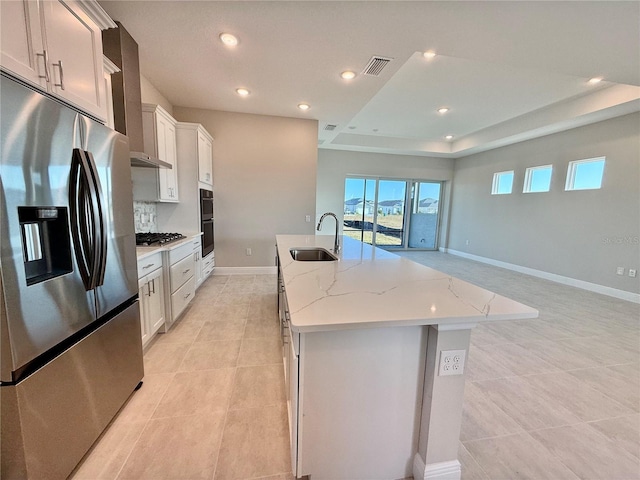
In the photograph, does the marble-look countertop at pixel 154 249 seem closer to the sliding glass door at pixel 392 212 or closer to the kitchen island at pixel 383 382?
the kitchen island at pixel 383 382

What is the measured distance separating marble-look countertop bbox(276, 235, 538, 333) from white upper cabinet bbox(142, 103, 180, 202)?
7.49 ft

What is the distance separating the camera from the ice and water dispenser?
99 cm

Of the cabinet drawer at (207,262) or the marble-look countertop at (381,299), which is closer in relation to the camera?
the marble-look countertop at (381,299)

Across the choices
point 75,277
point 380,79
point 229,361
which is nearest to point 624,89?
point 380,79

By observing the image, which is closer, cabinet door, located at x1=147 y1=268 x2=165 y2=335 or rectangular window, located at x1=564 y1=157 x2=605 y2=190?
cabinet door, located at x1=147 y1=268 x2=165 y2=335

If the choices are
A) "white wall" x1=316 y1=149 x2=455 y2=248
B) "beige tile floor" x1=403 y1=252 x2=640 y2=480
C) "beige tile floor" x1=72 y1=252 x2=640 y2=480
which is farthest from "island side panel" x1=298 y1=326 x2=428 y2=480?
"white wall" x1=316 y1=149 x2=455 y2=248

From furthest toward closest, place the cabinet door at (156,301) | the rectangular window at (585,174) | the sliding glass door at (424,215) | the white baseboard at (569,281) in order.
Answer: the sliding glass door at (424,215), the rectangular window at (585,174), the white baseboard at (569,281), the cabinet door at (156,301)

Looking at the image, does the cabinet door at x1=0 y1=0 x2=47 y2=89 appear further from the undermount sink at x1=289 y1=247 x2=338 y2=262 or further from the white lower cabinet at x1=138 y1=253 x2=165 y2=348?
the undermount sink at x1=289 y1=247 x2=338 y2=262

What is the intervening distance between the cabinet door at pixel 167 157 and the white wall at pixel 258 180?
909mm

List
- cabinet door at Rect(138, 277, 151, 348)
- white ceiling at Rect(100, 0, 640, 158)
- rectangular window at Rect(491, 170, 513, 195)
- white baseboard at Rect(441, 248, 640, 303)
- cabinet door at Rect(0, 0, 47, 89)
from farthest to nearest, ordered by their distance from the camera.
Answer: rectangular window at Rect(491, 170, 513, 195) < white baseboard at Rect(441, 248, 640, 303) < cabinet door at Rect(138, 277, 151, 348) < white ceiling at Rect(100, 0, 640, 158) < cabinet door at Rect(0, 0, 47, 89)

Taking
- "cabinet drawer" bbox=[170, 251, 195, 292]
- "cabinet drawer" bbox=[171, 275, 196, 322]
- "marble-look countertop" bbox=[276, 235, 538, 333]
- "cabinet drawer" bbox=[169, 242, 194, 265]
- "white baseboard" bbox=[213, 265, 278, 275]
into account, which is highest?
"marble-look countertop" bbox=[276, 235, 538, 333]

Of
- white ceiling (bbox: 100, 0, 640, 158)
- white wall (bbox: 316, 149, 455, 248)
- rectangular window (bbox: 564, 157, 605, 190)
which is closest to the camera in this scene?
white ceiling (bbox: 100, 0, 640, 158)

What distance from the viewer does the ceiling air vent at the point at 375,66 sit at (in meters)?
2.54

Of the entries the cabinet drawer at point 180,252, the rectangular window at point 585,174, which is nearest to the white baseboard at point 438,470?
the cabinet drawer at point 180,252
